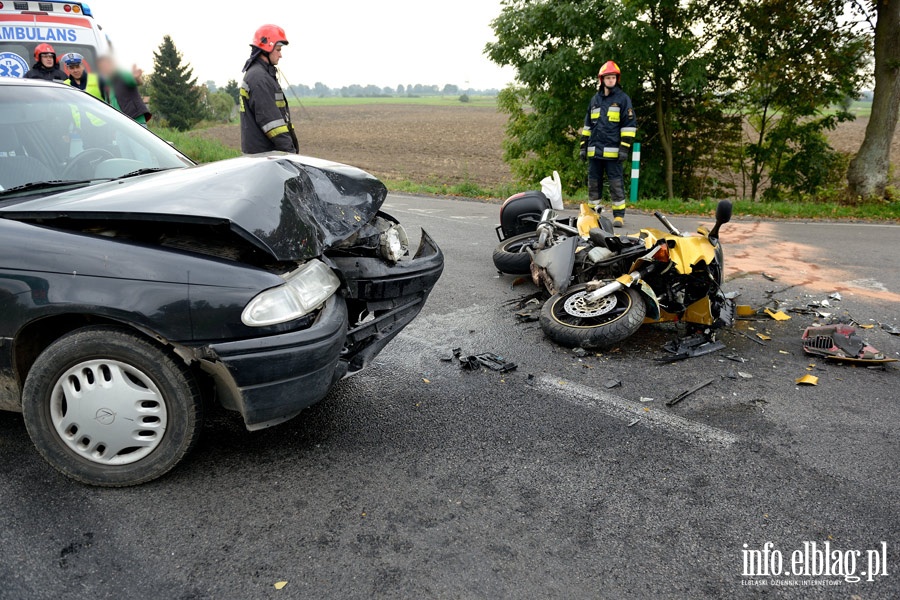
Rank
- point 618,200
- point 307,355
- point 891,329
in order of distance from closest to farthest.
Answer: point 307,355 < point 891,329 < point 618,200

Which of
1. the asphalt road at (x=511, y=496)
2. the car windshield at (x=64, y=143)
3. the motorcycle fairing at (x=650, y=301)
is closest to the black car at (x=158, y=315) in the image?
the car windshield at (x=64, y=143)

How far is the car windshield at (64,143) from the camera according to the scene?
3.27 meters

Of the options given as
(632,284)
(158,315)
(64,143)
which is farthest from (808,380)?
(64,143)

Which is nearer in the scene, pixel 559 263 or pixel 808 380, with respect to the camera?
pixel 808 380

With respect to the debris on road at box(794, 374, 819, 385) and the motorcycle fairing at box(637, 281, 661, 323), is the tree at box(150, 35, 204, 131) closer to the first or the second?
the motorcycle fairing at box(637, 281, 661, 323)

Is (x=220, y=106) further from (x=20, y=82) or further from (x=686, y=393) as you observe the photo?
(x=686, y=393)

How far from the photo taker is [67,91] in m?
3.87

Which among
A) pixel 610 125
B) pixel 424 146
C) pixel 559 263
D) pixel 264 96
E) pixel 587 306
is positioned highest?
pixel 264 96

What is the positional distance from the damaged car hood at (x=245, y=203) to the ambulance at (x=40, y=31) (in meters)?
9.60

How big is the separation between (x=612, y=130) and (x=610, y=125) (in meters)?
0.08

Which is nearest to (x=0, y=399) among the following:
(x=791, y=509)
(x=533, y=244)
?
(x=791, y=509)

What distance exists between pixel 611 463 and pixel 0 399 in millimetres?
2844

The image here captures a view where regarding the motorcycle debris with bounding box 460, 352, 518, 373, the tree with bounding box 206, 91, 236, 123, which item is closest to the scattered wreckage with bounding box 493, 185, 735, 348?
the motorcycle debris with bounding box 460, 352, 518, 373

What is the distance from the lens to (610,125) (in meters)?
9.77
